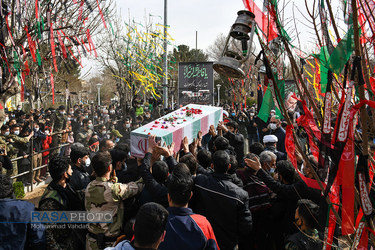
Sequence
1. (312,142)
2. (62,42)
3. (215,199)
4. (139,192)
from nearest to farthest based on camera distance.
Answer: (312,142) < (215,199) < (139,192) < (62,42)

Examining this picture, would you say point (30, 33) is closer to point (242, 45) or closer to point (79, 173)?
point (79, 173)

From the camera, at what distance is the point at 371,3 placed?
6.77ft

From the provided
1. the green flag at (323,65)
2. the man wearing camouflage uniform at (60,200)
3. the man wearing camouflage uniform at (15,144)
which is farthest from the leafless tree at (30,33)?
the green flag at (323,65)

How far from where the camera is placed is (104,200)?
120 inches

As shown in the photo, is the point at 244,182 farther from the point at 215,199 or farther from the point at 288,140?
the point at 288,140

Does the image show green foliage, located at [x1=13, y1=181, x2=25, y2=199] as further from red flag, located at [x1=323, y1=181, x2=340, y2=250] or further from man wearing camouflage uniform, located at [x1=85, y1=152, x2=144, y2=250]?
red flag, located at [x1=323, y1=181, x2=340, y2=250]

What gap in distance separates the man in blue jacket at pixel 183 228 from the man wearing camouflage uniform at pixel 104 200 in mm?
742

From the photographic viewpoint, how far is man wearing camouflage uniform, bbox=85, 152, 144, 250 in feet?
9.97

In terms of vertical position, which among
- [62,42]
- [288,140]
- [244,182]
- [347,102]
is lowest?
[244,182]

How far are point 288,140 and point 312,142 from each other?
0.20 meters

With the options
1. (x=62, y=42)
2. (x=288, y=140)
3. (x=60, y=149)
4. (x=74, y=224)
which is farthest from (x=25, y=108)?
(x=288, y=140)

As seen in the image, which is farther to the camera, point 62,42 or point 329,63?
point 62,42

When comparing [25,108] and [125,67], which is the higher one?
[125,67]

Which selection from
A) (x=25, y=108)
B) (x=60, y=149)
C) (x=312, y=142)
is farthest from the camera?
(x=25, y=108)
